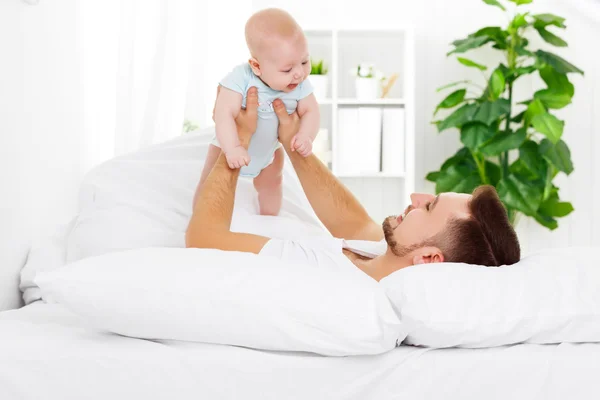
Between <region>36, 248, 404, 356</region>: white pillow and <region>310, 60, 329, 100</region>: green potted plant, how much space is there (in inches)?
95.7

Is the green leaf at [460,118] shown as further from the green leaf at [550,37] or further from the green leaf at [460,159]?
the green leaf at [550,37]

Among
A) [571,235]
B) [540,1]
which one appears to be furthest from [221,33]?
[571,235]

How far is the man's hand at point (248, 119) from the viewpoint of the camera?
5.74 feet

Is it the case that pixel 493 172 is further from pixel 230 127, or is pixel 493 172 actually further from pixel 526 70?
pixel 230 127

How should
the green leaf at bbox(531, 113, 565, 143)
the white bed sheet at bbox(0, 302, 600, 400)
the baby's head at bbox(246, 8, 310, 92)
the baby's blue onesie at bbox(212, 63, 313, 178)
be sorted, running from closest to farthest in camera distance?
the white bed sheet at bbox(0, 302, 600, 400) < the baby's head at bbox(246, 8, 310, 92) < the baby's blue onesie at bbox(212, 63, 313, 178) < the green leaf at bbox(531, 113, 565, 143)

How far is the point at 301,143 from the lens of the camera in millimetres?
1754

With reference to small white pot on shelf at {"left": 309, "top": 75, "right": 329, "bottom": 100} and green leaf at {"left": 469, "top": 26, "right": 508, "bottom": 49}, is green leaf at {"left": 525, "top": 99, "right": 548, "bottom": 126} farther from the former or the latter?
small white pot on shelf at {"left": 309, "top": 75, "right": 329, "bottom": 100}

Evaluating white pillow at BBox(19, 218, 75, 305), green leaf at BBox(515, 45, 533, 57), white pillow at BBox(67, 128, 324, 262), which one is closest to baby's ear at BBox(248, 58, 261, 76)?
white pillow at BBox(67, 128, 324, 262)

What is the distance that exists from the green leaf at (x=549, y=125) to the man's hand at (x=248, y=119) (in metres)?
1.90

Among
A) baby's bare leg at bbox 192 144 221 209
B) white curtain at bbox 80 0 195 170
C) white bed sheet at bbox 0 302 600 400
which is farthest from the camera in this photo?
white curtain at bbox 80 0 195 170

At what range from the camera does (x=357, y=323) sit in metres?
1.06

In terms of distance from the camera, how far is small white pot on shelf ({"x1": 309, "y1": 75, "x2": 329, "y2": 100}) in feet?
11.4

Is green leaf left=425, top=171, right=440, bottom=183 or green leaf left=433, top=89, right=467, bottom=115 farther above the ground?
green leaf left=433, top=89, right=467, bottom=115

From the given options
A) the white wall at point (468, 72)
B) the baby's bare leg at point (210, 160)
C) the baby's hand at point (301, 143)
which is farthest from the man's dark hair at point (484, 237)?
the white wall at point (468, 72)
